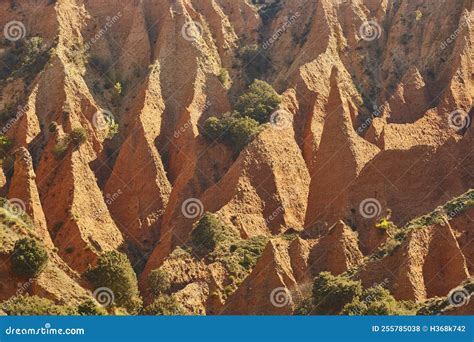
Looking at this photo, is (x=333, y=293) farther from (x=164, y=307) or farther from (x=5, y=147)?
(x=5, y=147)

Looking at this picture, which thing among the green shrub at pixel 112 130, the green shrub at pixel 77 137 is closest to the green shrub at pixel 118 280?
the green shrub at pixel 77 137

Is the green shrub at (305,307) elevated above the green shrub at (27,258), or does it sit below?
above

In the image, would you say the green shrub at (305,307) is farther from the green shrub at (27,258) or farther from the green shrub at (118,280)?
the green shrub at (27,258)

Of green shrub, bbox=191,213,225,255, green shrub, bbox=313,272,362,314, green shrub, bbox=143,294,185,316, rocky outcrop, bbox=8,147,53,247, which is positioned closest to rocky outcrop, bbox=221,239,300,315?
green shrub, bbox=313,272,362,314

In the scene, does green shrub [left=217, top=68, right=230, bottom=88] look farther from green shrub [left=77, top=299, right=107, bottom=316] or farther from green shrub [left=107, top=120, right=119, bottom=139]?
green shrub [left=77, top=299, right=107, bottom=316]

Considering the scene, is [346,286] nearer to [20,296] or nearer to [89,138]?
[20,296]

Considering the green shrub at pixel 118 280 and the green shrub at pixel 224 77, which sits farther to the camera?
the green shrub at pixel 224 77
